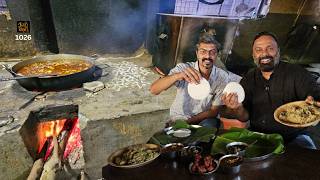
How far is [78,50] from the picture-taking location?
20.2 ft

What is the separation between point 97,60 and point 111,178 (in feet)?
13.7

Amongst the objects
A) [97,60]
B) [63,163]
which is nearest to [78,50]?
[97,60]

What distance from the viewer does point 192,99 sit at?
12.8 feet

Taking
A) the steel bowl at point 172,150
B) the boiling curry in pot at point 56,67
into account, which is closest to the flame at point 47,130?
the boiling curry in pot at point 56,67

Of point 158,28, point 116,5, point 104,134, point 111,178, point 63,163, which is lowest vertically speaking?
point 63,163

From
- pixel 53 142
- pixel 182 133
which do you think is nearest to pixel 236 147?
pixel 182 133

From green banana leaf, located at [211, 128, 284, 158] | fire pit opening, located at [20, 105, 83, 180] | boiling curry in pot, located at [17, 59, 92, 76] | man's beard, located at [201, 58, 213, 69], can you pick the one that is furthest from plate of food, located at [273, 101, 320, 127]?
boiling curry in pot, located at [17, 59, 92, 76]

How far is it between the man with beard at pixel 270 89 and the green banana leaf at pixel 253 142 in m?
0.76

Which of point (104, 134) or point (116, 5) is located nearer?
point (104, 134)

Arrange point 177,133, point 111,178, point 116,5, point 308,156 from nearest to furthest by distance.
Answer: point 111,178
point 308,156
point 177,133
point 116,5

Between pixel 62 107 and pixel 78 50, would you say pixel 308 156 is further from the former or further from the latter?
pixel 78 50

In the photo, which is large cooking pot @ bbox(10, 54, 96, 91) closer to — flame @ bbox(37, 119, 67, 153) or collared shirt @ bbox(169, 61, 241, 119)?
flame @ bbox(37, 119, 67, 153)

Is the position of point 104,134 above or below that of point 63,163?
above

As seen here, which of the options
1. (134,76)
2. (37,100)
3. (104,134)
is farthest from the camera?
(134,76)
